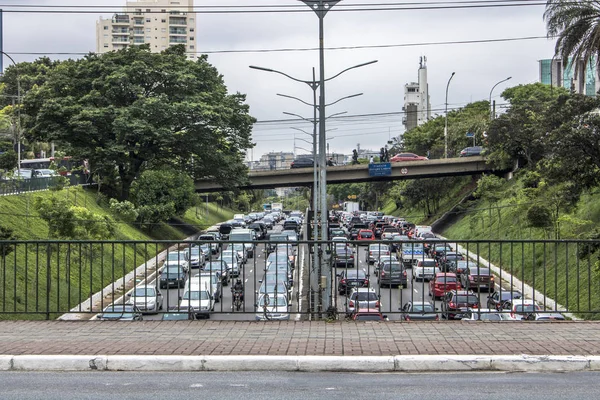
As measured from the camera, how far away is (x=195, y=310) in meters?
11.5

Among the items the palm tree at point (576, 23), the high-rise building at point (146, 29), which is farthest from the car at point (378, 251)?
the high-rise building at point (146, 29)

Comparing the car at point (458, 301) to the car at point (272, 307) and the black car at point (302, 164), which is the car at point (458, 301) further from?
the black car at point (302, 164)

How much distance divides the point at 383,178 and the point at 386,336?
60.9 m

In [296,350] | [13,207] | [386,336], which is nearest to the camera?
[296,350]

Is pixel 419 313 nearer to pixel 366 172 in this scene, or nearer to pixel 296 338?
pixel 296 338

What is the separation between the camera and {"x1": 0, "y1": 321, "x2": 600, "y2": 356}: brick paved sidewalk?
354 inches

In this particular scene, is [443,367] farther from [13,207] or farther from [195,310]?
[13,207]

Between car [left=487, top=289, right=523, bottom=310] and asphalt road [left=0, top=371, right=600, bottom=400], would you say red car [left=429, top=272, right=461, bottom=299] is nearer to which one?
car [left=487, top=289, right=523, bottom=310]

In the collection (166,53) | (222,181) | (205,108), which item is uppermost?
(166,53)

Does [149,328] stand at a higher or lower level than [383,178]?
lower

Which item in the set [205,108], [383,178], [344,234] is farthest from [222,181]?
[383,178]

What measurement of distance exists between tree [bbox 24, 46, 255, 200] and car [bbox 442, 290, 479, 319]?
41.9 metres

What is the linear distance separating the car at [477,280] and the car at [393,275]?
95cm

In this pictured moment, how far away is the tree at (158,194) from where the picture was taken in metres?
54.3
